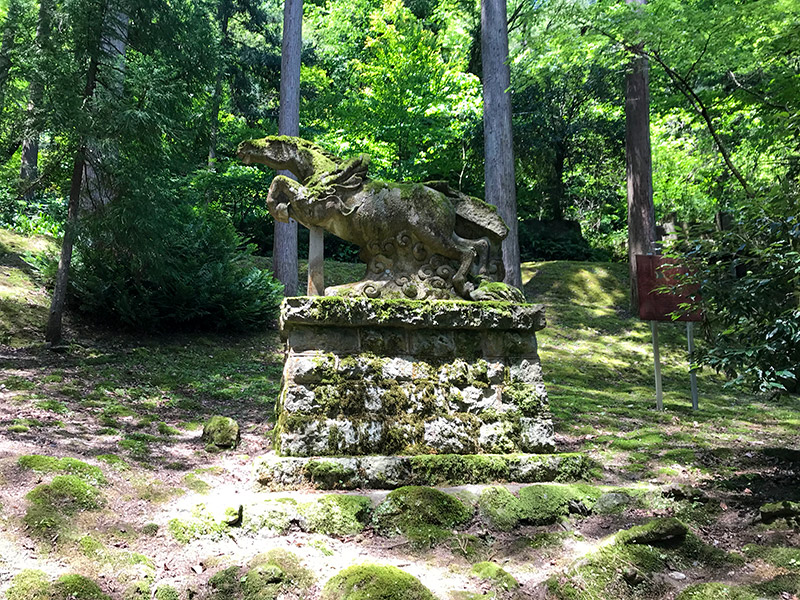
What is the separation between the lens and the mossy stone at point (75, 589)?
266 centimetres

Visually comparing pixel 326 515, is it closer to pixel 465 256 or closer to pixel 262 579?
pixel 262 579

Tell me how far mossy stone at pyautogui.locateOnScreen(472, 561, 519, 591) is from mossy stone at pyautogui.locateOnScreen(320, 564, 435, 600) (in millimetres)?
386

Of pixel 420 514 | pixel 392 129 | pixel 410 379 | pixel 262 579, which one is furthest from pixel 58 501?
pixel 392 129

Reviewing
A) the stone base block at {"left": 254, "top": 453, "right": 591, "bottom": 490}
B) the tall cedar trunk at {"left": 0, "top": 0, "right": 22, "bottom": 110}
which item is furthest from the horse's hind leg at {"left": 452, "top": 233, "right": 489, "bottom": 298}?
the tall cedar trunk at {"left": 0, "top": 0, "right": 22, "bottom": 110}

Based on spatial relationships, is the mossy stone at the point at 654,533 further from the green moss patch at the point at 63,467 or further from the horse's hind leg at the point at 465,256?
the green moss patch at the point at 63,467

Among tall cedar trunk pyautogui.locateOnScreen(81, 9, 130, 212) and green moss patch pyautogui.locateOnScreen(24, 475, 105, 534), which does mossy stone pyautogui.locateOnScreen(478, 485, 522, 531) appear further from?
tall cedar trunk pyautogui.locateOnScreen(81, 9, 130, 212)

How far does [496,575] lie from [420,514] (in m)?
0.71

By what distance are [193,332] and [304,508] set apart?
6.58m

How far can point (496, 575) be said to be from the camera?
10.2 feet

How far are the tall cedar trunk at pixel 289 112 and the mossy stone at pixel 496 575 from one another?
8243 millimetres

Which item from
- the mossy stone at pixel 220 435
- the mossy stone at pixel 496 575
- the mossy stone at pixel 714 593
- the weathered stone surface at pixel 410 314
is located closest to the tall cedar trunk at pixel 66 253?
the mossy stone at pixel 220 435

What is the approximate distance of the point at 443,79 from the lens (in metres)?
14.4

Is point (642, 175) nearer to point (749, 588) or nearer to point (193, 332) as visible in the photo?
point (193, 332)

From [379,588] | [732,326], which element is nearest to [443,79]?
[732,326]
